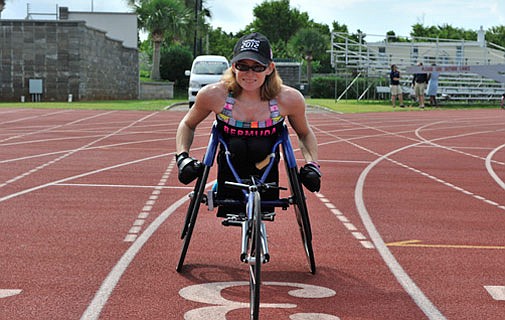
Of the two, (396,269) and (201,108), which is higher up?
(201,108)

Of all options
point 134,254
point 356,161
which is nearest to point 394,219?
point 134,254

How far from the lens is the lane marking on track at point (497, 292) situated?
5.96 m

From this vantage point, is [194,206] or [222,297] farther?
[194,206]

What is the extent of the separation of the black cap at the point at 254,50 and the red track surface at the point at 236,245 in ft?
5.01

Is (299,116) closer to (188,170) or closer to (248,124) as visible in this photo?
(248,124)

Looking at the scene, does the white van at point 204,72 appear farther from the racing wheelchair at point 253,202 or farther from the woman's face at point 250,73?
the woman's face at point 250,73

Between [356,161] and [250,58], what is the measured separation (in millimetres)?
10276

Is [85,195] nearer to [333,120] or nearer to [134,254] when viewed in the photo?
[134,254]

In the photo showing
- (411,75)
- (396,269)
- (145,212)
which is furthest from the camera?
(411,75)

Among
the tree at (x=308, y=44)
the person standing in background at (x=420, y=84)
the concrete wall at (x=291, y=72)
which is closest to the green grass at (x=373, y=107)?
the person standing in background at (x=420, y=84)

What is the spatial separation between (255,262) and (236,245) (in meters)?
2.54

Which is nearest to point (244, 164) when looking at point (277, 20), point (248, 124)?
point (248, 124)

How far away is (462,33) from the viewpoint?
4793 inches

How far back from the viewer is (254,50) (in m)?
5.78
